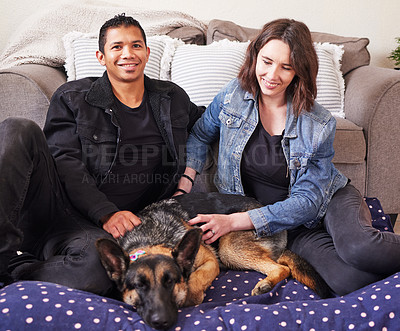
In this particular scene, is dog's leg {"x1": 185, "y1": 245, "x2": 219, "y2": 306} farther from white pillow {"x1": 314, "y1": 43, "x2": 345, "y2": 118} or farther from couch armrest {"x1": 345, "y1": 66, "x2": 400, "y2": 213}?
white pillow {"x1": 314, "y1": 43, "x2": 345, "y2": 118}

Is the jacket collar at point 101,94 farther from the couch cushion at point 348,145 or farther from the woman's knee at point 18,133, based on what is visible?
the couch cushion at point 348,145

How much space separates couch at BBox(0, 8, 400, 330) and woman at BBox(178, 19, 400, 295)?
175 mm

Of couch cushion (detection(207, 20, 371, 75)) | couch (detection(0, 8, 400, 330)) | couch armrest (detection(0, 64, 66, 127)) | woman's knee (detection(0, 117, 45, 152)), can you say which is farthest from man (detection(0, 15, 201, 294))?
couch cushion (detection(207, 20, 371, 75))

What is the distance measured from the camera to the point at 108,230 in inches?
80.1

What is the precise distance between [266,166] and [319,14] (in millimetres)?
2539

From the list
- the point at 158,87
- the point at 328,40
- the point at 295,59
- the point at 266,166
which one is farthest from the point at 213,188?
the point at 328,40

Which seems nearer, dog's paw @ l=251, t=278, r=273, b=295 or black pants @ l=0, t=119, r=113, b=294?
black pants @ l=0, t=119, r=113, b=294

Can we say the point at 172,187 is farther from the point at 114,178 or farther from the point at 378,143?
the point at 378,143

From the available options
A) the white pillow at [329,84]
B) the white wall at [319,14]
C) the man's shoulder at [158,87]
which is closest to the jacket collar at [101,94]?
the man's shoulder at [158,87]

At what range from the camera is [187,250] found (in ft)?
6.13

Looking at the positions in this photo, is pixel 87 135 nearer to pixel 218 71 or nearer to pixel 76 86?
pixel 76 86

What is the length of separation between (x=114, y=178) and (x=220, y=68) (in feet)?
4.53

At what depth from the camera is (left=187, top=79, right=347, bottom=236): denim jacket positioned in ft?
7.13

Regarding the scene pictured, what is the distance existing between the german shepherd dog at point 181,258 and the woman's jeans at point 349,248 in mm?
79
